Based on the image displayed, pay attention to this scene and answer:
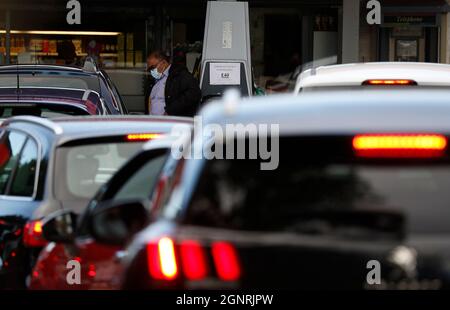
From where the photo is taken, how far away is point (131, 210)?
450 centimetres

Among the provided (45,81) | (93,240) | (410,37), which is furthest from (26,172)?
(410,37)

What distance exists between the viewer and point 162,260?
3658mm

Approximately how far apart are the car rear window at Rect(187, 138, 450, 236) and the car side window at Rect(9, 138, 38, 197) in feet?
11.6

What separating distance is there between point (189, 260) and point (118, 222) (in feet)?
3.21

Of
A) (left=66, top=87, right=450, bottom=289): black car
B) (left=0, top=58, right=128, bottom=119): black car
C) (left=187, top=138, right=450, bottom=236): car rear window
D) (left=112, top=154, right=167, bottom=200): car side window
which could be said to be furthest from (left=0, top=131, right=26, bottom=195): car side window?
(left=187, top=138, right=450, bottom=236): car rear window

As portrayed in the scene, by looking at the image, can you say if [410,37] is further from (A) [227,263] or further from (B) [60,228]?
(A) [227,263]

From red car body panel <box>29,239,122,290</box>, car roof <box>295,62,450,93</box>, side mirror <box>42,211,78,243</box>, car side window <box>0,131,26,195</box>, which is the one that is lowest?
red car body panel <box>29,239,122,290</box>

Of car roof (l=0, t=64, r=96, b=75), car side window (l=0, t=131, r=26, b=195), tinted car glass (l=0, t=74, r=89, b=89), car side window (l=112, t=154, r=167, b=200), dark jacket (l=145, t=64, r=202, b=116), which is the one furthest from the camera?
dark jacket (l=145, t=64, r=202, b=116)

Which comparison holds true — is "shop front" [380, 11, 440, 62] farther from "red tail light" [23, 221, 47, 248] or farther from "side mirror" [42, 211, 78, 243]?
"side mirror" [42, 211, 78, 243]

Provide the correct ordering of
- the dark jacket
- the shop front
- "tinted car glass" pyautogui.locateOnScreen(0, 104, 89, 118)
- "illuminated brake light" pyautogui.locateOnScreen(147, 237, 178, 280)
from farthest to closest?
the shop front
the dark jacket
"tinted car glass" pyautogui.locateOnScreen(0, 104, 89, 118)
"illuminated brake light" pyautogui.locateOnScreen(147, 237, 178, 280)

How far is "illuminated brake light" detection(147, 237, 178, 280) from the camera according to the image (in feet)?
11.9

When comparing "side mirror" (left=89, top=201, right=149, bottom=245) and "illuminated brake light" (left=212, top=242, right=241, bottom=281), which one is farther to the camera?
"side mirror" (left=89, top=201, right=149, bottom=245)
